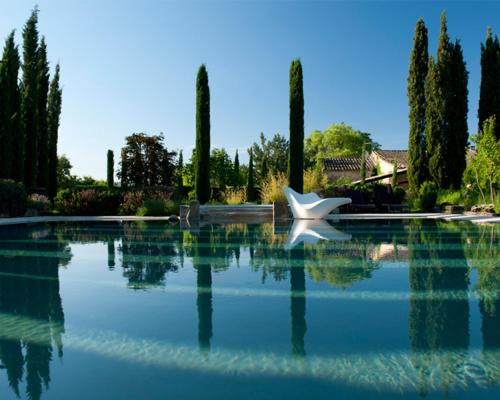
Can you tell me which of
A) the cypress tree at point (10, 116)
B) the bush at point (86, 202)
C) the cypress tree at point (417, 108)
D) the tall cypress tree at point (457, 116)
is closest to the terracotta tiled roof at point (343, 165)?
the cypress tree at point (417, 108)

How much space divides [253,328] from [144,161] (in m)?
19.3

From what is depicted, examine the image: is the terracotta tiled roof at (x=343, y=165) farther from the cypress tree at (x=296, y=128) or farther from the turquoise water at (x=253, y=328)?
the turquoise water at (x=253, y=328)

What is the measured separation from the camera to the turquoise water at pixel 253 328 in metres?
1.73

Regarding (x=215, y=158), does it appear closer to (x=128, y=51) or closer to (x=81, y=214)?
(x=81, y=214)

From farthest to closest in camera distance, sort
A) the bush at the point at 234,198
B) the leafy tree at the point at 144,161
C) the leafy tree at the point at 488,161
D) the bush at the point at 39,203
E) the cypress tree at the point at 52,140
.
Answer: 1. the leafy tree at the point at 144,161
2. the cypress tree at the point at 52,140
3. the bush at the point at 234,198
4. the bush at the point at 39,203
5. the leafy tree at the point at 488,161

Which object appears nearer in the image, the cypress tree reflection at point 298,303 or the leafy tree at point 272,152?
the cypress tree reflection at point 298,303

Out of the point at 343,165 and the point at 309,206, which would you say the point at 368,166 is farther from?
the point at 309,206

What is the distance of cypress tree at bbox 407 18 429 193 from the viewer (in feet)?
56.7

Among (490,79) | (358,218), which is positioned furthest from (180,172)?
(490,79)

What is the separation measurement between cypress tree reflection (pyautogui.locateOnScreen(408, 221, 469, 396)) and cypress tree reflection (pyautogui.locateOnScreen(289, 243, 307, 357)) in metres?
0.57

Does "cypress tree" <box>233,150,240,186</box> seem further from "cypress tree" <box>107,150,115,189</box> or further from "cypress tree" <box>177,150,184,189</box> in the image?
"cypress tree" <box>107,150,115,189</box>

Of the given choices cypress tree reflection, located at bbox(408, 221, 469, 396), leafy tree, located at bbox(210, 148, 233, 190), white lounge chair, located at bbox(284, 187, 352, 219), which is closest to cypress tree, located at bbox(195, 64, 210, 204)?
white lounge chair, located at bbox(284, 187, 352, 219)

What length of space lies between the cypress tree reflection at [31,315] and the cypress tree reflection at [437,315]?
1689 mm

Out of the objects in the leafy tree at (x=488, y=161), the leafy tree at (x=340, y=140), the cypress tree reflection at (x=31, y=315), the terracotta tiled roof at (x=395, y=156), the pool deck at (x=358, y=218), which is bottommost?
the cypress tree reflection at (x=31, y=315)
